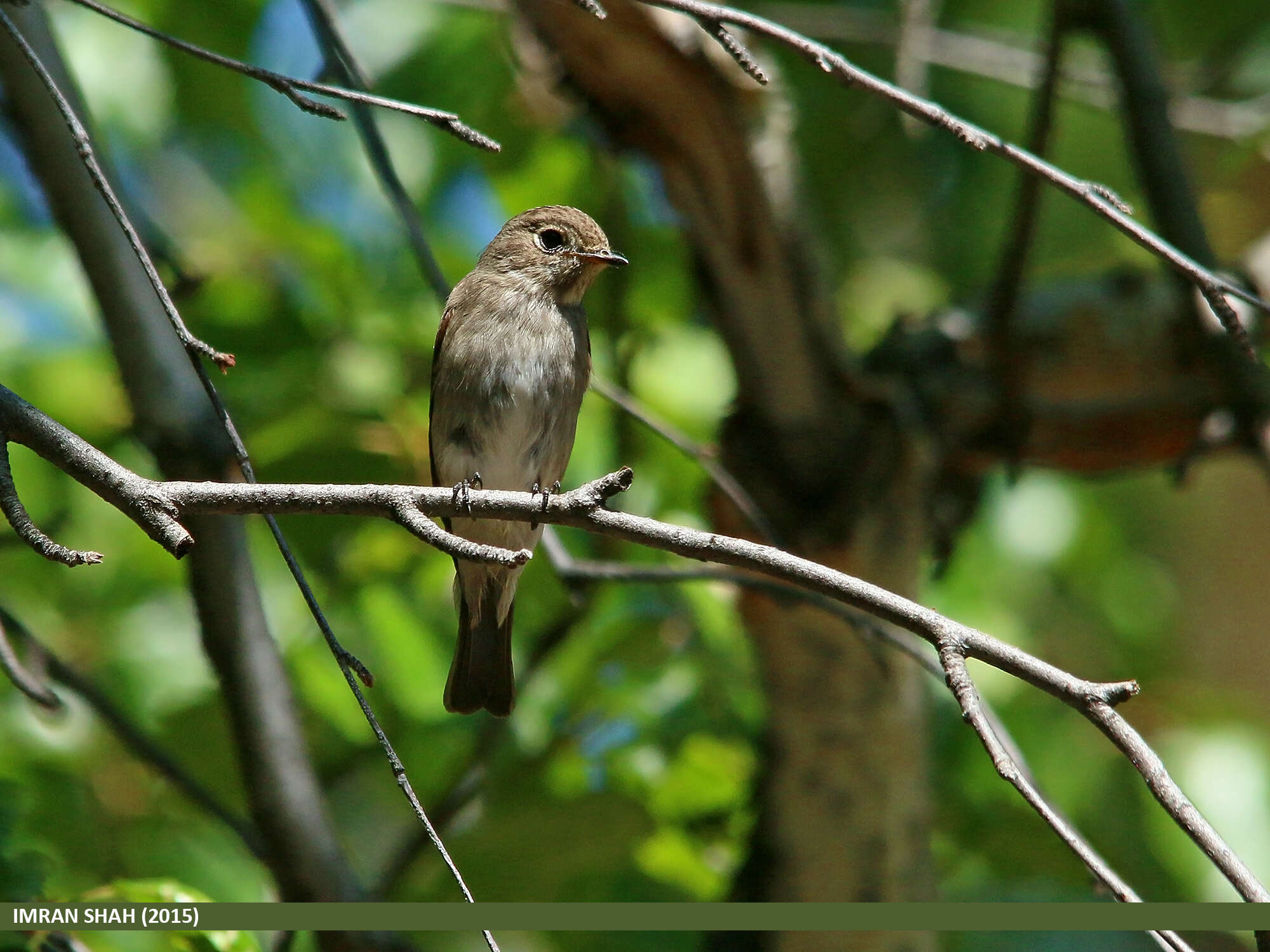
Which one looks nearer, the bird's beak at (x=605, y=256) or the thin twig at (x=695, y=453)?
the thin twig at (x=695, y=453)

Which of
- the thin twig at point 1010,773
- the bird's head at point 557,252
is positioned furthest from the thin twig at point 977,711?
the bird's head at point 557,252

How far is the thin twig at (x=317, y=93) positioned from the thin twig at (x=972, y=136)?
0.30 metres

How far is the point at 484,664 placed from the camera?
350 centimetres

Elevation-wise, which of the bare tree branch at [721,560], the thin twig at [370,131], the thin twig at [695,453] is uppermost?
the thin twig at [370,131]

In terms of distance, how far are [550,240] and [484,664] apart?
1348 millimetres

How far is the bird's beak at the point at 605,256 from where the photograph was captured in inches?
140

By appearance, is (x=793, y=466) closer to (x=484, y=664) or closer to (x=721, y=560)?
(x=484, y=664)

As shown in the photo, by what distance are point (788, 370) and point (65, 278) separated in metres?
2.95

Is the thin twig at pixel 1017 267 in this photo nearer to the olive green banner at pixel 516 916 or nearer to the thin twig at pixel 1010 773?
the olive green banner at pixel 516 916

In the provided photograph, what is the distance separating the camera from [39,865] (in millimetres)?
2355

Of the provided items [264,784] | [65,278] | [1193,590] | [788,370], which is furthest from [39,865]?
[1193,590]

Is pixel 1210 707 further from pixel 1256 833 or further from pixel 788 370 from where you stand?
pixel 788 370

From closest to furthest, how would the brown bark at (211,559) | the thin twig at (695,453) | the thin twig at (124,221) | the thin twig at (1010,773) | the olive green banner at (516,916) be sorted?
the thin twig at (1010,773) → the thin twig at (124,221) → the olive green banner at (516,916) → the thin twig at (695,453) → the brown bark at (211,559)

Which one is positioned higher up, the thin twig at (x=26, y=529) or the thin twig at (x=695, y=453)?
the thin twig at (x=695, y=453)
